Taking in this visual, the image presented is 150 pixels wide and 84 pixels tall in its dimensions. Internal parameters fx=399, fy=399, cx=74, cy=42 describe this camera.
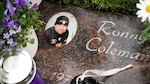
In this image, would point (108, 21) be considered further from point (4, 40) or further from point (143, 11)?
point (4, 40)

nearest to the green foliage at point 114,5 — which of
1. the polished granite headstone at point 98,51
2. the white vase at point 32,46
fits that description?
Result: the polished granite headstone at point 98,51

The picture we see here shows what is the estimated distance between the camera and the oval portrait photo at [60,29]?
1.32 metres

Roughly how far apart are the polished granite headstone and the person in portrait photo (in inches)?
0.7

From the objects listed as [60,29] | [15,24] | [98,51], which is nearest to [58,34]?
[60,29]

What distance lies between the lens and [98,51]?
131cm

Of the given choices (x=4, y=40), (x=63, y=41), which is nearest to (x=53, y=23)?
(x=63, y=41)

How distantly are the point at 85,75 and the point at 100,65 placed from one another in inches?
2.6

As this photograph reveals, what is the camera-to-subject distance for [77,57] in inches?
51.3

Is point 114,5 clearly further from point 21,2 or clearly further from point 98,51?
point 21,2

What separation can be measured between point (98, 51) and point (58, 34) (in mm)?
144

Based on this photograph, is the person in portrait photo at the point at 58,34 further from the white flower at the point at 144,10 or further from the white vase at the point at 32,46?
the white flower at the point at 144,10

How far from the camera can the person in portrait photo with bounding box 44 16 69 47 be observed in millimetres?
1322

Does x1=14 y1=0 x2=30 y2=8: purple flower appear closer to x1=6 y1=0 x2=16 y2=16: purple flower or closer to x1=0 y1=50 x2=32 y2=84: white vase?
x1=6 y1=0 x2=16 y2=16: purple flower

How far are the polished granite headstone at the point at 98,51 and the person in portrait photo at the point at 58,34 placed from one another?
0.05ft
